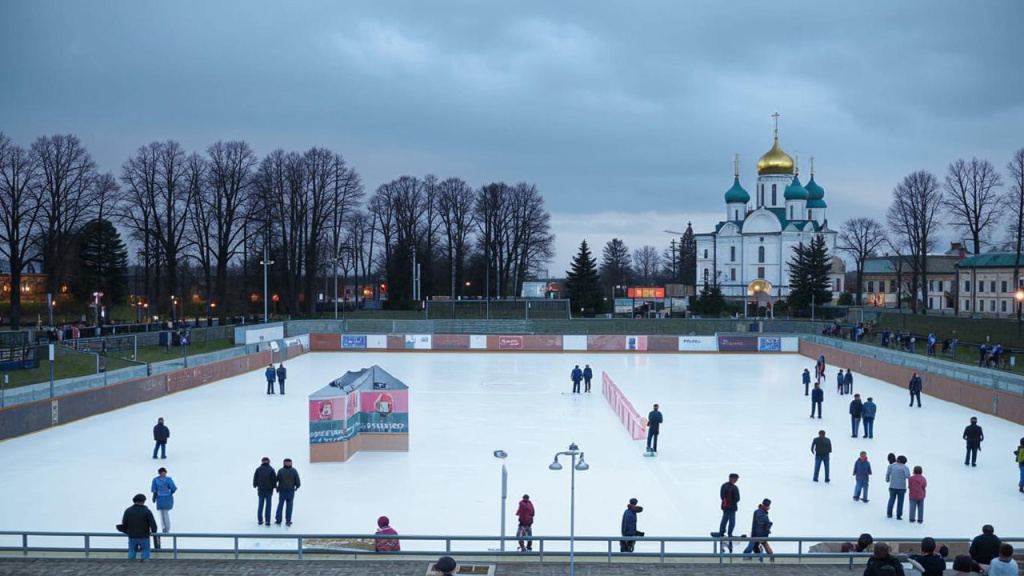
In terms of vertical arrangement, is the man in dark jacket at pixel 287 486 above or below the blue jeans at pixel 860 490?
above

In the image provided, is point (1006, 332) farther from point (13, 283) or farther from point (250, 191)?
point (13, 283)

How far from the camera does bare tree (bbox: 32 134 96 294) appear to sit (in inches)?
1837

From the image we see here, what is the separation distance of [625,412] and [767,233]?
7128cm

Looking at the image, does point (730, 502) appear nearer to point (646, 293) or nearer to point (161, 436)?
point (161, 436)

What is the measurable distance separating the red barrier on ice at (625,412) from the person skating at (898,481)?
23.2 feet

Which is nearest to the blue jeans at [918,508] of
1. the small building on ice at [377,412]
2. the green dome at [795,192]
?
the small building on ice at [377,412]

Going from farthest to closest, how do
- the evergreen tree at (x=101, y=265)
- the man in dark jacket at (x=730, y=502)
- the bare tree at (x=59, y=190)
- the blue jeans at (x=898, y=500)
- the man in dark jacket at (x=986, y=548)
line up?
the evergreen tree at (x=101, y=265) < the bare tree at (x=59, y=190) < the blue jeans at (x=898, y=500) < the man in dark jacket at (x=730, y=502) < the man in dark jacket at (x=986, y=548)

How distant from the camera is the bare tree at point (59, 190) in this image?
46.7 meters

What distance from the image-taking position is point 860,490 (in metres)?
14.9

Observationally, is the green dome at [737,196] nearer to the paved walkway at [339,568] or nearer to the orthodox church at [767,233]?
the orthodox church at [767,233]

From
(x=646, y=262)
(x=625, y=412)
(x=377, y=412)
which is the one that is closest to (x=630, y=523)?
(x=377, y=412)

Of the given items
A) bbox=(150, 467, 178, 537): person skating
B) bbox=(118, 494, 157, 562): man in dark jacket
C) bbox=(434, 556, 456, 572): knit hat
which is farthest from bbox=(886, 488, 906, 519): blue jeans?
bbox=(150, 467, 178, 537): person skating

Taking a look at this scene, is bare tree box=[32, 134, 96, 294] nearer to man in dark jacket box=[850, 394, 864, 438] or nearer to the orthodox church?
man in dark jacket box=[850, 394, 864, 438]

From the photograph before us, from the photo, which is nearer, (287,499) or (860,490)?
(287,499)
